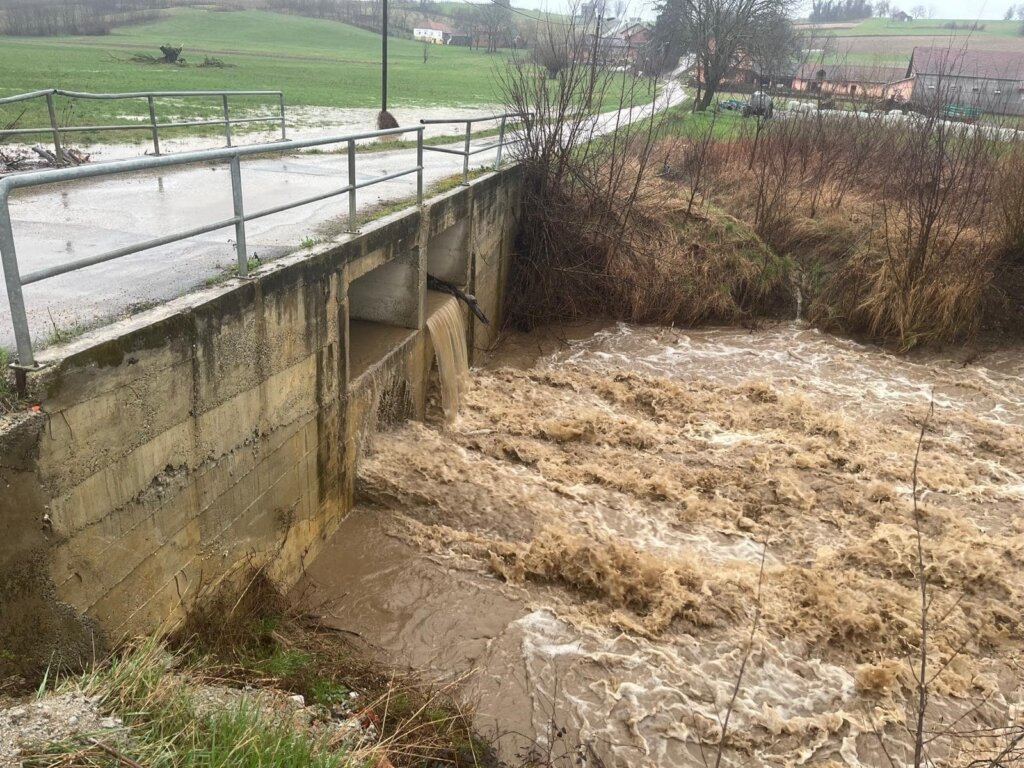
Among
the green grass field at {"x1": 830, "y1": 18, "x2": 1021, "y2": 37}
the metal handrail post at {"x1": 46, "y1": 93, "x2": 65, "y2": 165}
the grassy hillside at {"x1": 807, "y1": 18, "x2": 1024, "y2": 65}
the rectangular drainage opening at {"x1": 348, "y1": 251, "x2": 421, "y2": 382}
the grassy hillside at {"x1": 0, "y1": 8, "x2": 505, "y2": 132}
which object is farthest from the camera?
the green grass field at {"x1": 830, "y1": 18, "x2": 1021, "y2": 37}

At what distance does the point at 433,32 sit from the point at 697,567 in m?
105

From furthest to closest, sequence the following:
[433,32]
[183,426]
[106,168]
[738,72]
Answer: [433,32] → [738,72] → [183,426] → [106,168]

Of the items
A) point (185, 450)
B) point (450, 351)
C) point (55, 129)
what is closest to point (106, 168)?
point (185, 450)

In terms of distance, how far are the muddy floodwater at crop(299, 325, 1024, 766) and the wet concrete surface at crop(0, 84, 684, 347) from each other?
2953 mm

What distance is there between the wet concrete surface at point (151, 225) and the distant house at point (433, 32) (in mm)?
91361

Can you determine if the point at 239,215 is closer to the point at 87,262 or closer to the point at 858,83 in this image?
the point at 87,262

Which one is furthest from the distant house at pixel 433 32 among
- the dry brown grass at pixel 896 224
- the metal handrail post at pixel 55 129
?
the metal handrail post at pixel 55 129

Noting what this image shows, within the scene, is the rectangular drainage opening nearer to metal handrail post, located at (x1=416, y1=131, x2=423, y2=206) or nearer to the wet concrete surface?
metal handrail post, located at (x1=416, y1=131, x2=423, y2=206)

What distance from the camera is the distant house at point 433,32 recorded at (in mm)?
96825

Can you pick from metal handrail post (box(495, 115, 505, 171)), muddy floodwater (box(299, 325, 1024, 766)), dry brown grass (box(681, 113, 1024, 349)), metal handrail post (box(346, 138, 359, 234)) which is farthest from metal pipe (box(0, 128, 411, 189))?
dry brown grass (box(681, 113, 1024, 349))

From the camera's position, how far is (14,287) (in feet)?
12.6

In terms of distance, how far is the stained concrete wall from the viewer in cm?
421

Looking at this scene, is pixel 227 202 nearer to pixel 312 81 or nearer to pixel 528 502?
pixel 528 502

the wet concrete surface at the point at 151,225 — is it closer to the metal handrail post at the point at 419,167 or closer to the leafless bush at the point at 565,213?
the metal handrail post at the point at 419,167
